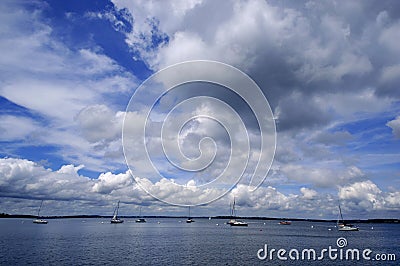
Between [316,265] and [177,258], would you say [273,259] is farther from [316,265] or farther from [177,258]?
[177,258]

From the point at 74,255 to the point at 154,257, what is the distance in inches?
956

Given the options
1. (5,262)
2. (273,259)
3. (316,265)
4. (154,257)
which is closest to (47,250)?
(5,262)

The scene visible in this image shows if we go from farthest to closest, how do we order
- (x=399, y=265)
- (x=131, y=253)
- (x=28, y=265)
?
1. (x=131, y=253)
2. (x=399, y=265)
3. (x=28, y=265)

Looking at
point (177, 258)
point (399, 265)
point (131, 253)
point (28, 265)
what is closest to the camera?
point (28, 265)

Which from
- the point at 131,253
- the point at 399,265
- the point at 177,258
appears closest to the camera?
the point at 399,265

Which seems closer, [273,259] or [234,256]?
[273,259]

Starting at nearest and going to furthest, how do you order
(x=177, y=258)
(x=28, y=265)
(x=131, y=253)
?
(x=28, y=265)
(x=177, y=258)
(x=131, y=253)

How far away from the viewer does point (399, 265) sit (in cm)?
9150

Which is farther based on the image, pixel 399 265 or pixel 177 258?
pixel 177 258

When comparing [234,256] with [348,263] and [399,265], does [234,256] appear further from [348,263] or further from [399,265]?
[399,265]

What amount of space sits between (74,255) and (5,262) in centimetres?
1969

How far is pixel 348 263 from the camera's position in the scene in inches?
3620

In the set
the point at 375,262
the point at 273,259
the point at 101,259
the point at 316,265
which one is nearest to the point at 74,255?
the point at 101,259

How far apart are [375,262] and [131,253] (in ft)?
244
